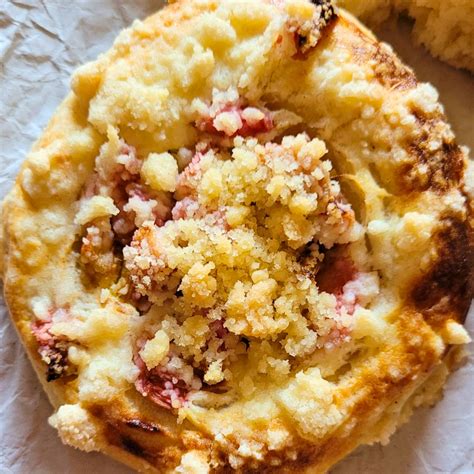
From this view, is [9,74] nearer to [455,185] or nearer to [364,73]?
[364,73]

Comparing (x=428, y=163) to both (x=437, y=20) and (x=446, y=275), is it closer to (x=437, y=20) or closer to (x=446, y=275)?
(x=446, y=275)

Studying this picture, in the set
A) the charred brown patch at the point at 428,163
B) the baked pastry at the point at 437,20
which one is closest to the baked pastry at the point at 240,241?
the charred brown patch at the point at 428,163

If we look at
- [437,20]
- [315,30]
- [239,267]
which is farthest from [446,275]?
[437,20]

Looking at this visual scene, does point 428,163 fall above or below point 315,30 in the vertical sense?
below

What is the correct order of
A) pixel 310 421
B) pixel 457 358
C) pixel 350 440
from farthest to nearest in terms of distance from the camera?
pixel 457 358, pixel 350 440, pixel 310 421

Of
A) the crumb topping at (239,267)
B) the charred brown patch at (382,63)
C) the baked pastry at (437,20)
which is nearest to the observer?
the crumb topping at (239,267)

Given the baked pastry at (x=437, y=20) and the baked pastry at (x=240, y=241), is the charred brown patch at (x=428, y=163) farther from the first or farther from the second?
the baked pastry at (x=437, y=20)

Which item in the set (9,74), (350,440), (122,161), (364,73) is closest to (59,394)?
(122,161)

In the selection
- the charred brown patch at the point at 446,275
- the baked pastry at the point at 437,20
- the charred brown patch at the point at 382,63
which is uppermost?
the baked pastry at the point at 437,20
